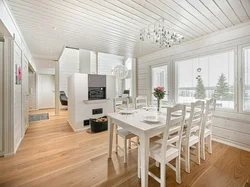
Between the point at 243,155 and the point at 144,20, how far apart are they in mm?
3062

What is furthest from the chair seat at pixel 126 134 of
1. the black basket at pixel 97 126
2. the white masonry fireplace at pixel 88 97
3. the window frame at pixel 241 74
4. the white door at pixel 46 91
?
the white door at pixel 46 91

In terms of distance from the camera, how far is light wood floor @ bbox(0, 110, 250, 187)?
5.49ft

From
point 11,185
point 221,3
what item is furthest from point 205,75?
point 11,185

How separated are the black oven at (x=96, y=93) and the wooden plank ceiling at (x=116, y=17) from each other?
1.49 meters

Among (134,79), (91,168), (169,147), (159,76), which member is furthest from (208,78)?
(91,168)

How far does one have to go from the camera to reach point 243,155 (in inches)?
89.4

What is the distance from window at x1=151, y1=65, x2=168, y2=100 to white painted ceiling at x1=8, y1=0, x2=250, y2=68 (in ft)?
4.23

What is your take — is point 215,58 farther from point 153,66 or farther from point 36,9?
point 36,9

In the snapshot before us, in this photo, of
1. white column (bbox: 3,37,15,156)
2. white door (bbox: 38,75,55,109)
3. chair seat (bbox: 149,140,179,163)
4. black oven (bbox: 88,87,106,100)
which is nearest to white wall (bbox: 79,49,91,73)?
black oven (bbox: 88,87,106,100)

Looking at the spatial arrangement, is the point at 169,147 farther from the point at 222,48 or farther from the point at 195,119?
the point at 222,48

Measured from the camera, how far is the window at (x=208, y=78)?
2.77 meters

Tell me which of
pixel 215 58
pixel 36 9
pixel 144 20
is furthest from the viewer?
pixel 215 58

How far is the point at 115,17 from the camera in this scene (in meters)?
2.28

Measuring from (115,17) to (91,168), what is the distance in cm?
259
